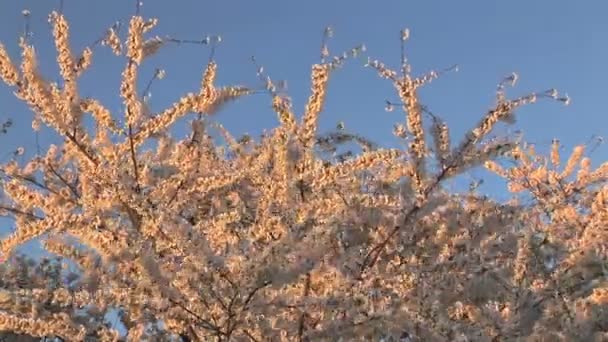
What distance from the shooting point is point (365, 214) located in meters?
4.97

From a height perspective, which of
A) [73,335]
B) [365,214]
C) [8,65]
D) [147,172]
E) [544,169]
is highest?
[544,169]

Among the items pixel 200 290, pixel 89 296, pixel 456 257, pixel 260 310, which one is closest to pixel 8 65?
pixel 89 296

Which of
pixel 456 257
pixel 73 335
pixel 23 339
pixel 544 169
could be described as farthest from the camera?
pixel 544 169

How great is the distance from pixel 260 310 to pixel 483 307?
1978 mm

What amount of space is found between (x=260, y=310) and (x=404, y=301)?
1.06 metres

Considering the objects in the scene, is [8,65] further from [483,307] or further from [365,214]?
[483,307]

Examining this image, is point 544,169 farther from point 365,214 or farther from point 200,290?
point 200,290

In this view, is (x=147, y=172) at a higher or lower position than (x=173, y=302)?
higher


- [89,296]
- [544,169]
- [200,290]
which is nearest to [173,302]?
[200,290]

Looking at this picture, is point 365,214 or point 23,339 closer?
point 365,214

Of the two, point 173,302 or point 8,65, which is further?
point 8,65

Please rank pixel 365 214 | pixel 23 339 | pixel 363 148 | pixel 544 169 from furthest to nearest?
pixel 544 169 < pixel 23 339 < pixel 363 148 < pixel 365 214

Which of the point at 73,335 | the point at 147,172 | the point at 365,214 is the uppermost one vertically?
the point at 147,172

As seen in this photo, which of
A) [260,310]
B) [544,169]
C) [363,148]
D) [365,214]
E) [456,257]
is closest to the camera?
[260,310]
